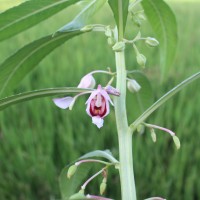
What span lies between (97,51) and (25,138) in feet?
4.14

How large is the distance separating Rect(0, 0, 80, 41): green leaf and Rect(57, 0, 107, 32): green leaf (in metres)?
0.03

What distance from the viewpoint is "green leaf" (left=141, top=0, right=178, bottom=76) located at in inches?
35.3

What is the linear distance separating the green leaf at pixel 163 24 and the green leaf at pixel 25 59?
0.14 m

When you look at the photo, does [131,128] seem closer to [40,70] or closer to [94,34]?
[40,70]

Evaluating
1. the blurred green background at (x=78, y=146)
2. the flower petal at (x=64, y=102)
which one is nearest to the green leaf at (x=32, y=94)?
the flower petal at (x=64, y=102)

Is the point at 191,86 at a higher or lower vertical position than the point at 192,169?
higher

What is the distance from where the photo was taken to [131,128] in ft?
2.46

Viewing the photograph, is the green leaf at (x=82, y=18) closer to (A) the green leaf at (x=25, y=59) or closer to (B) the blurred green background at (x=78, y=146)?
(A) the green leaf at (x=25, y=59)

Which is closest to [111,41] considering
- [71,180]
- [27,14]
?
[27,14]

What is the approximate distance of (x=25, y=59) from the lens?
2.85ft

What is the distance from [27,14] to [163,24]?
0.26 metres

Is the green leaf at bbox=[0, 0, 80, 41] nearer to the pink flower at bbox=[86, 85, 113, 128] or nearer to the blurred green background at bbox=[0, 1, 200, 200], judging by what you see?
the pink flower at bbox=[86, 85, 113, 128]

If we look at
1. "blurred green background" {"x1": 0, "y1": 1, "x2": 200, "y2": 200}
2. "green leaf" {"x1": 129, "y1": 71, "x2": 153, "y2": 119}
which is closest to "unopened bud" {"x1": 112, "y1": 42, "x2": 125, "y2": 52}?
"green leaf" {"x1": 129, "y1": 71, "x2": 153, "y2": 119}

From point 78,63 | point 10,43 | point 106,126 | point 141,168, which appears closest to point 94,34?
point 10,43
